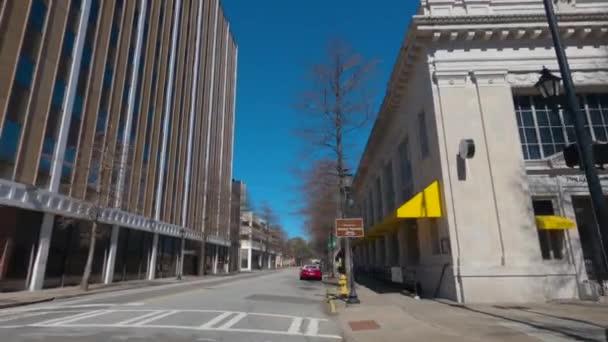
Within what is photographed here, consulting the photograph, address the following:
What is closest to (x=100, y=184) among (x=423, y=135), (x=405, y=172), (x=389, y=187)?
(x=405, y=172)

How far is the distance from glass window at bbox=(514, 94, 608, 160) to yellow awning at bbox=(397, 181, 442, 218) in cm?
405

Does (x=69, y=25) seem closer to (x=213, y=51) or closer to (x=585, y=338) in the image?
(x=585, y=338)

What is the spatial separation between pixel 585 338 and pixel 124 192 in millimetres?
30374

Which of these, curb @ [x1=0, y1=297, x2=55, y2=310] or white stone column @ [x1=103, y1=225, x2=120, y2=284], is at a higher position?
white stone column @ [x1=103, y1=225, x2=120, y2=284]

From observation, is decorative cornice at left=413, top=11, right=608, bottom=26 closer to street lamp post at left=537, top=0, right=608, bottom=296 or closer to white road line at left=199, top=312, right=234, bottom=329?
street lamp post at left=537, top=0, right=608, bottom=296

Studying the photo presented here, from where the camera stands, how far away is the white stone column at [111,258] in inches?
1091

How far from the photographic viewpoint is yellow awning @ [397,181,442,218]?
1428 cm

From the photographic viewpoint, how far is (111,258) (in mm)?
28172

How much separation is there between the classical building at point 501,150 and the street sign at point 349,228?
197 centimetres

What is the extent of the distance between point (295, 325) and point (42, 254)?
1854 cm

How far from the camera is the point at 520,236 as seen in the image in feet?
43.3

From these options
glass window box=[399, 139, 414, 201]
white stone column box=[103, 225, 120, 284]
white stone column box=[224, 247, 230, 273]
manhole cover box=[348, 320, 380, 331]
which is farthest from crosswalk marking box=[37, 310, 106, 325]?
white stone column box=[224, 247, 230, 273]

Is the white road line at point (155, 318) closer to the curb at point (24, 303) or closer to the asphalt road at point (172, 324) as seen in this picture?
the asphalt road at point (172, 324)

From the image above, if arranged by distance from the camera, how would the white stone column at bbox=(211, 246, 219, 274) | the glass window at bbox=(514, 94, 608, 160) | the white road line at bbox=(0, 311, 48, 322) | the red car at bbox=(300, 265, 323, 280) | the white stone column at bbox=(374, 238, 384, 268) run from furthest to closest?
the white stone column at bbox=(211, 246, 219, 274) < the red car at bbox=(300, 265, 323, 280) < the white stone column at bbox=(374, 238, 384, 268) < the glass window at bbox=(514, 94, 608, 160) < the white road line at bbox=(0, 311, 48, 322)
